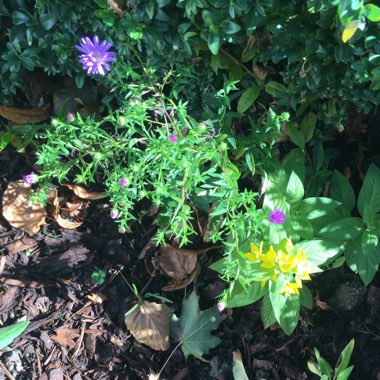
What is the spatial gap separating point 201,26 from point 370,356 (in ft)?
4.90

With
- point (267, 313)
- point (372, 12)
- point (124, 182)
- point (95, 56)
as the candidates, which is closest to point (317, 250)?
point (267, 313)

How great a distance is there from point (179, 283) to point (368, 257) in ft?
2.70

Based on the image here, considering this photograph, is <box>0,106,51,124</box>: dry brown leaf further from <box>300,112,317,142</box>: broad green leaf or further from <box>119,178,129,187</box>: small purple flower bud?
<box>300,112,317,142</box>: broad green leaf

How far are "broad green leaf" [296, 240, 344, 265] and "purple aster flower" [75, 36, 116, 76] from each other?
950 mm

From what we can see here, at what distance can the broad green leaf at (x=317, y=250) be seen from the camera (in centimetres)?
215

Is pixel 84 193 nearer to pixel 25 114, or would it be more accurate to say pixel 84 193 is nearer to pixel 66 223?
pixel 66 223

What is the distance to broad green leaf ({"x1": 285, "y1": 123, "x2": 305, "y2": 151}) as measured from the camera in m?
2.32

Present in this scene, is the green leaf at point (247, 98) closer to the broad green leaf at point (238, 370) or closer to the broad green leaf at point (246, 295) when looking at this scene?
the broad green leaf at point (246, 295)

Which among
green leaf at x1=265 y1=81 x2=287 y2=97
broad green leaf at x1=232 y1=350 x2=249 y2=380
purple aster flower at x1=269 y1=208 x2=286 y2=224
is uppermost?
green leaf at x1=265 y1=81 x2=287 y2=97

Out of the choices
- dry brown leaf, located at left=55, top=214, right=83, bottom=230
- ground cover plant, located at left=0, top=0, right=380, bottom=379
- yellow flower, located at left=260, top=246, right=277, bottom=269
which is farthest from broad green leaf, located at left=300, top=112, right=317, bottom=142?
dry brown leaf, located at left=55, top=214, right=83, bottom=230

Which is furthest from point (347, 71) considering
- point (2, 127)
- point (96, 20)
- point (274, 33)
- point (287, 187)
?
point (2, 127)

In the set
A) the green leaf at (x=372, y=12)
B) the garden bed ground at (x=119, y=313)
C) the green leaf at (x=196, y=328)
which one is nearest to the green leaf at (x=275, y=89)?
the garden bed ground at (x=119, y=313)

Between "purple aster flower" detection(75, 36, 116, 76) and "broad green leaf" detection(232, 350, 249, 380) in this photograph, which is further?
"broad green leaf" detection(232, 350, 249, 380)

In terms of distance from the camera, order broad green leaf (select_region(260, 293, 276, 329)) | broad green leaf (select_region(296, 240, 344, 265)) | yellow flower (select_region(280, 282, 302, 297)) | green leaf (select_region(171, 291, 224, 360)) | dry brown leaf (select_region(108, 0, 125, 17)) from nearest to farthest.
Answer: yellow flower (select_region(280, 282, 302, 297)) < dry brown leaf (select_region(108, 0, 125, 17)) < broad green leaf (select_region(296, 240, 344, 265)) < broad green leaf (select_region(260, 293, 276, 329)) < green leaf (select_region(171, 291, 224, 360))
